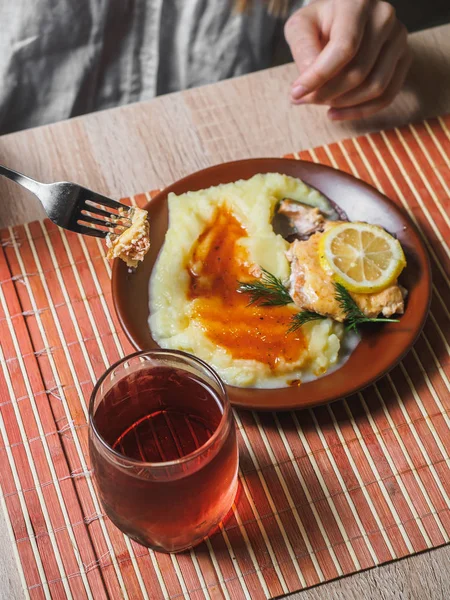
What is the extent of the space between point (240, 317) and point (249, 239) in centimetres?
21

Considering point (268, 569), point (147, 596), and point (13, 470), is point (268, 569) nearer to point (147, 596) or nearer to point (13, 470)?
point (147, 596)

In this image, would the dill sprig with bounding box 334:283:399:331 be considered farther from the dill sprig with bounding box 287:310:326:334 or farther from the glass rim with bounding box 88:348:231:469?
the glass rim with bounding box 88:348:231:469

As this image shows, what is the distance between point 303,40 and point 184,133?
43cm

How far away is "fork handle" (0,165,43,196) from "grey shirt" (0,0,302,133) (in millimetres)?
1180

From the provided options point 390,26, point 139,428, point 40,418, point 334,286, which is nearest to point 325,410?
point 334,286

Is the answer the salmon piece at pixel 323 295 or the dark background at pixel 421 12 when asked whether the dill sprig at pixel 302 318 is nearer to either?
the salmon piece at pixel 323 295

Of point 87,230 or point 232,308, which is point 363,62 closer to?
point 232,308

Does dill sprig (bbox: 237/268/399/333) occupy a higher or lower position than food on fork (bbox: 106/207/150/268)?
lower

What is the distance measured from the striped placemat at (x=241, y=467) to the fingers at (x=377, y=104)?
0.51 metres

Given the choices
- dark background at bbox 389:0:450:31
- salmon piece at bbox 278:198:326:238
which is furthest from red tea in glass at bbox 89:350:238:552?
dark background at bbox 389:0:450:31

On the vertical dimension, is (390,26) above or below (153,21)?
above

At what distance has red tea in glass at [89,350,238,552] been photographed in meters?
1.11

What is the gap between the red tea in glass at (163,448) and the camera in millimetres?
1111

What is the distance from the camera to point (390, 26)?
1964 mm
